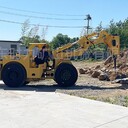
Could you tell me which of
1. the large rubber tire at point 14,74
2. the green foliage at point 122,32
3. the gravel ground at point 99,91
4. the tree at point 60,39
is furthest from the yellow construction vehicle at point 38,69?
the tree at point 60,39

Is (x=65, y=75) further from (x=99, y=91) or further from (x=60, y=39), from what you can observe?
(x=60, y=39)

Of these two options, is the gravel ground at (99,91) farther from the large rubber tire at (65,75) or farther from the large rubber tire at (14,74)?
the large rubber tire at (14,74)

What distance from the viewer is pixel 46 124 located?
8.87 m

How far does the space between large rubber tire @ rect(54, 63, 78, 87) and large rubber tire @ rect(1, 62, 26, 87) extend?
1684 mm

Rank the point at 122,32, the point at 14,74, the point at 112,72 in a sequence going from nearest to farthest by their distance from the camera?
the point at 14,74
the point at 112,72
the point at 122,32

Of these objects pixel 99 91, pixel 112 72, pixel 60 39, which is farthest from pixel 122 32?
pixel 99 91

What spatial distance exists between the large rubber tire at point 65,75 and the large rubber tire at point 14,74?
1684 mm

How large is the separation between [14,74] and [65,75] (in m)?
2.54

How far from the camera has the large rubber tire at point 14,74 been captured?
17594 mm

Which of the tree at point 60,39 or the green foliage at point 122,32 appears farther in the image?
the tree at point 60,39

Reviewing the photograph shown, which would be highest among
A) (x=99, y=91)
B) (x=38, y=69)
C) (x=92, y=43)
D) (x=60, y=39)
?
(x=60, y=39)

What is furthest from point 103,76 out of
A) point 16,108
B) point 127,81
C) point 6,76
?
point 16,108

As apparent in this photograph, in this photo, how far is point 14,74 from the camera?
696 inches

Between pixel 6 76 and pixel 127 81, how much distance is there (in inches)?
239
